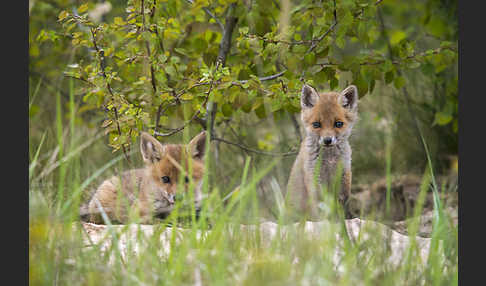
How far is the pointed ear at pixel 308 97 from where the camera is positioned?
425cm

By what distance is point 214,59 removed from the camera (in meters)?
5.40

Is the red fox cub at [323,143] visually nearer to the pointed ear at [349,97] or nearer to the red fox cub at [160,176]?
the pointed ear at [349,97]

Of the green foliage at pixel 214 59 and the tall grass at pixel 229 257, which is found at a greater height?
the green foliage at pixel 214 59

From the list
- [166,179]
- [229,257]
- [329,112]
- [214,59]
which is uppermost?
[214,59]

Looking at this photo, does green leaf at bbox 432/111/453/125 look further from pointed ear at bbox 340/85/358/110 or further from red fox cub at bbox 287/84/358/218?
pointed ear at bbox 340/85/358/110

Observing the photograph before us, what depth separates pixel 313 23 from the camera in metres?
5.34

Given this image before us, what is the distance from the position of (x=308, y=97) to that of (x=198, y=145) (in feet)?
3.27

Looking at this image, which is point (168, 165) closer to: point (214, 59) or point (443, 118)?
point (214, 59)

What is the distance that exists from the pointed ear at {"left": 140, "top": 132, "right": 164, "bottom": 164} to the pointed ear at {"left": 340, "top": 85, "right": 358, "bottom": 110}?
1.56 m

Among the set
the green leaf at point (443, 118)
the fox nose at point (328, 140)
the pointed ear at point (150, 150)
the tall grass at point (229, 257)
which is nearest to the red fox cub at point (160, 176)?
the pointed ear at point (150, 150)

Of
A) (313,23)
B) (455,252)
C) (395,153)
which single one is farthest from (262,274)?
(395,153)

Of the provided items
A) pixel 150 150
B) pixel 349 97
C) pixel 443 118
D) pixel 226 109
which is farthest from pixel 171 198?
pixel 443 118

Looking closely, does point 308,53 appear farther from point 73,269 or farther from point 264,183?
point 73,269

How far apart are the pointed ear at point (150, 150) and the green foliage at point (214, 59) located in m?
0.21
